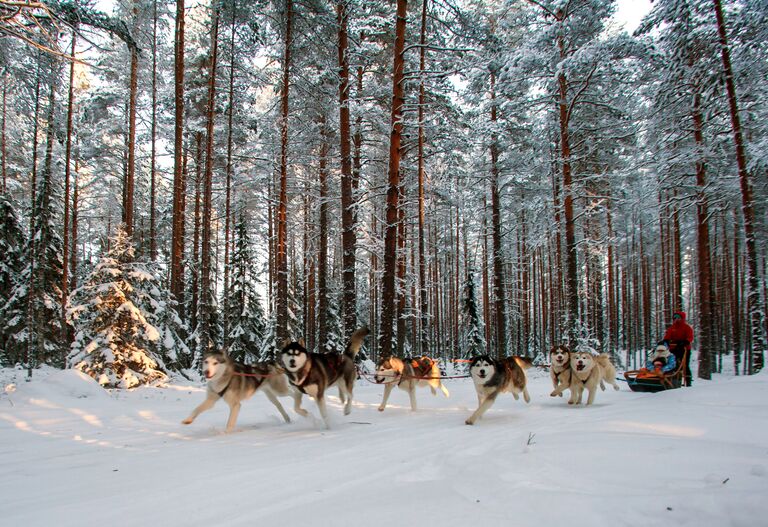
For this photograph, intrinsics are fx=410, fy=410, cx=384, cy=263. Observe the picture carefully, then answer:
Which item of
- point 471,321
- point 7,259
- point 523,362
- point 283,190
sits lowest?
point 471,321

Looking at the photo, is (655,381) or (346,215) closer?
(655,381)

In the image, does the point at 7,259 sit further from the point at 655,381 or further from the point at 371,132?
the point at 655,381

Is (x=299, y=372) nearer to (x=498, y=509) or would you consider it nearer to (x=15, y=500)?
(x=15, y=500)

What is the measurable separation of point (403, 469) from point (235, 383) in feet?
10.0

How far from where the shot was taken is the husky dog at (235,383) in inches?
213

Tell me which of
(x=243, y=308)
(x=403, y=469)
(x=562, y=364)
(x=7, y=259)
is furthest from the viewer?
(x=243, y=308)

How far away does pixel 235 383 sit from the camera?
222 inches

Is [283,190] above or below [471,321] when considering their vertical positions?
above

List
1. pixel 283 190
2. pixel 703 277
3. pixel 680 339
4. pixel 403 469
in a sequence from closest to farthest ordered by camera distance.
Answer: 1. pixel 403 469
2. pixel 680 339
3. pixel 283 190
4. pixel 703 277

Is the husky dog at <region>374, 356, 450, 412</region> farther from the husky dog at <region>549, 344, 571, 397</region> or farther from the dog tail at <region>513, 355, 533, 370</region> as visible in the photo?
the husky dog at <region>549, 344, 571, 397</region>

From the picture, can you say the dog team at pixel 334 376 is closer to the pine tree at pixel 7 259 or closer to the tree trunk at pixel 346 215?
the tree trunk at pixel 346 215

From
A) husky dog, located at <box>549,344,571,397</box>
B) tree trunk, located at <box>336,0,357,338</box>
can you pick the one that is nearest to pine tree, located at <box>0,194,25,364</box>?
tree trunk, located at <box>336,0,357,338</box>

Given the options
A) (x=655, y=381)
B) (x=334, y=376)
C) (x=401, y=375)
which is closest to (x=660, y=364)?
(x=655, y=381)

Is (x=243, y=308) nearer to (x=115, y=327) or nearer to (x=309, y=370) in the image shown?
(x=115, y=327)
